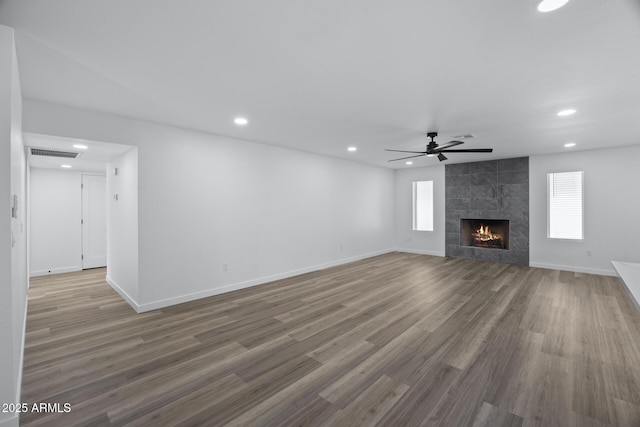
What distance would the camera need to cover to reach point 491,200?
690cm

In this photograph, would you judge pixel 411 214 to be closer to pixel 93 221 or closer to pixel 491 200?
pixel 491 200

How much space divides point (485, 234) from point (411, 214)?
79.1 inches

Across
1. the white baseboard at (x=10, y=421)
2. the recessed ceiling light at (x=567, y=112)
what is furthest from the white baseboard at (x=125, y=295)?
the recessed ceiling light at (x=567, y=112)

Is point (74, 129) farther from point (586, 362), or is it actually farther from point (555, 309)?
point (555, 309)

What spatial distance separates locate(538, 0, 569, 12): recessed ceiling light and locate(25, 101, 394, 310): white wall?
412 cm

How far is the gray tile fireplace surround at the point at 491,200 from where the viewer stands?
648cm

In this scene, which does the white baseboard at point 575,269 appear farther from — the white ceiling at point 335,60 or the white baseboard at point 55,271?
the white baseboard at point 55,271

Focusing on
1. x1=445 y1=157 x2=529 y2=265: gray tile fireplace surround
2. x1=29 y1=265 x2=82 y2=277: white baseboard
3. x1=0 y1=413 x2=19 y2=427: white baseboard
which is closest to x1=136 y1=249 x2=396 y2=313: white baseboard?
x1=0 y1=413 x2=19 y2=427: white baseboard

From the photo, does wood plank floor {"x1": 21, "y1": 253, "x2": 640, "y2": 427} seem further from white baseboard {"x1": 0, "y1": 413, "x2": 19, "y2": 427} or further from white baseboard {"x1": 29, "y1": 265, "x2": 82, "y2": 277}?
white baseboard {"x1": 29, "y1": 265, "x2": 82, "y2": 277}

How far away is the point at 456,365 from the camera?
7.87 ft

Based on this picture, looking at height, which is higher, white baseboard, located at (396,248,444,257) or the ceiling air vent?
the ceiling air vent

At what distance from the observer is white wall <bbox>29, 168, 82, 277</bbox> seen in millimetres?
5738

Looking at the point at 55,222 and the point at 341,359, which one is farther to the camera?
the point at 55,222

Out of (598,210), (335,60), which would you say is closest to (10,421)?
(335,60)
